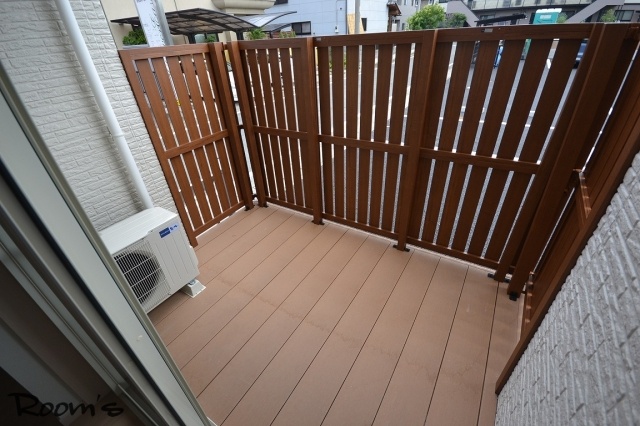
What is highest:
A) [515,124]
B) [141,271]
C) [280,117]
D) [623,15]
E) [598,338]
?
[623,15]

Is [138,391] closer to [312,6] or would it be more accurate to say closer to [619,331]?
[619,331]

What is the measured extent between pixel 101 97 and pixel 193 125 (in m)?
0.79

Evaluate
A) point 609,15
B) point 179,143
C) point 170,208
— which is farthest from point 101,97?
point 609,15

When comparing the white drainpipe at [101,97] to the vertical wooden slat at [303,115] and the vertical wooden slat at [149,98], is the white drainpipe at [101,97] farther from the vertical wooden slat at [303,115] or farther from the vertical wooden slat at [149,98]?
the vertical wooden slat at [303,115]

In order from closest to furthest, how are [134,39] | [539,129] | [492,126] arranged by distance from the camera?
1. [539,129]
2. [492,126]
3. [134,39]

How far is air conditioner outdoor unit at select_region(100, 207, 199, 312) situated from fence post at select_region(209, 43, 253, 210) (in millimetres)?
1106

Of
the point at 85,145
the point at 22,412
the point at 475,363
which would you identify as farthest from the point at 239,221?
the point at 22,412

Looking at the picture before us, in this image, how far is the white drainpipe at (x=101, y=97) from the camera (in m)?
1.58

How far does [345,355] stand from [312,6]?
17.2m

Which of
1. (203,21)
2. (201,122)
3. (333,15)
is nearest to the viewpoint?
(201,122)

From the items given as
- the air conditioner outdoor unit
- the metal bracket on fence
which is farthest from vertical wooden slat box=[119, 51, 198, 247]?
the metal bracket on fence

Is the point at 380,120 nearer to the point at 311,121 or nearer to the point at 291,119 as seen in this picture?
the point at 311,121

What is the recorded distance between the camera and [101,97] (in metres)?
1.79

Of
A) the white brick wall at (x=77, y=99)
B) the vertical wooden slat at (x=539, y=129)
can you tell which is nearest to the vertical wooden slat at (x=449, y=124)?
the vertical wooden slat at (x=539, y=129)
